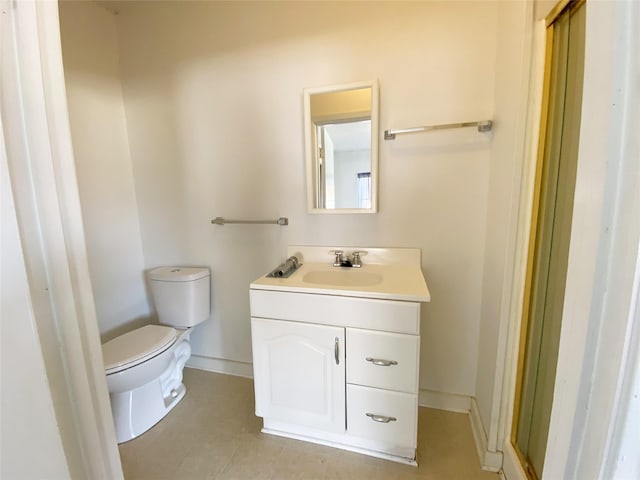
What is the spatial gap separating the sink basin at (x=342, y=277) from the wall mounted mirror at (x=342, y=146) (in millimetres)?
331

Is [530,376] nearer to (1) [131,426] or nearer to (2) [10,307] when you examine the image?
(2) [10,307]

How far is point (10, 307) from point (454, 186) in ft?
5.01

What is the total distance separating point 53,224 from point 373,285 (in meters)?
1.04

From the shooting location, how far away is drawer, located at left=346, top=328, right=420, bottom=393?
111cm

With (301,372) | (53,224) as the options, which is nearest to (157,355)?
(301,372)

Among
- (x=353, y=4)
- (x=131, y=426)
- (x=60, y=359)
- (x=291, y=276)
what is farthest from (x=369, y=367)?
(x=353, y=4)

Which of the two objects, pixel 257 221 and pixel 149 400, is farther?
pixel 257 221

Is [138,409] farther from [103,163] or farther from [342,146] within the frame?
[342,146]

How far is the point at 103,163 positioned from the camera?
1.68 m

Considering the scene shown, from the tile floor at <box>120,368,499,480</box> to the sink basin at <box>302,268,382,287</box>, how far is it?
782 mm

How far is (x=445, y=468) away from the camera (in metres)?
1.22

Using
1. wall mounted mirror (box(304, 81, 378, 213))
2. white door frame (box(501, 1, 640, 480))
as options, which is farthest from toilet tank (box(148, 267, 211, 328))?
white door frame (box(501, 1, 640, 480))

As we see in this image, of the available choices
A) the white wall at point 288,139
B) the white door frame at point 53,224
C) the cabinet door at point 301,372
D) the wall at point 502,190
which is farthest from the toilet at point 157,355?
the wall at point 502,190

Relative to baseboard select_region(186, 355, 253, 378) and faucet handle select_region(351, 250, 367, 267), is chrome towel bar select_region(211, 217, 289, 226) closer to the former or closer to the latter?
faucet handle select_region(351, 250, 367, 267)
